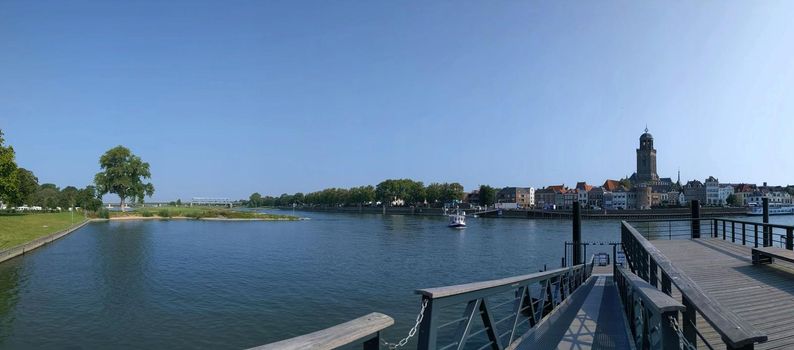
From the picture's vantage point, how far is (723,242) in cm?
1609

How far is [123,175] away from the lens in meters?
107

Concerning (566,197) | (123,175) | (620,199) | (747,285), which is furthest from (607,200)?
(747,285)

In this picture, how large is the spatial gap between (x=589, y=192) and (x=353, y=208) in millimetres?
92766

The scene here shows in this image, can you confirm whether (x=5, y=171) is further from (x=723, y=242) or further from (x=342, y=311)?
(x=723, y=242)

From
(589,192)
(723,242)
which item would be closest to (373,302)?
(723,242)

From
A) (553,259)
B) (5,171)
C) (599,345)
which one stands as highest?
(5,171)

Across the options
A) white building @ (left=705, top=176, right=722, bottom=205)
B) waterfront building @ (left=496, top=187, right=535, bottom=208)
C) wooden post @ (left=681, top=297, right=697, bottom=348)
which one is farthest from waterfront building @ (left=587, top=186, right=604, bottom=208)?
wooden post @ (left=681, top=297, right=697, bottom=348)

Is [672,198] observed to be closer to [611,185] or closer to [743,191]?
→ [611,185]

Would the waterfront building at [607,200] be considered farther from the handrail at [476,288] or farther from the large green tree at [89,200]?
the handrail at [476,288]

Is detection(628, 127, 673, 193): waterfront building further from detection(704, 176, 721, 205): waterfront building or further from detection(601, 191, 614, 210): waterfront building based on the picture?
detection(601, 191, 614, 210): waterfront building

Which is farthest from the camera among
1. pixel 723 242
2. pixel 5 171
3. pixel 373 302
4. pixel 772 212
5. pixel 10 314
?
pixel 772 212

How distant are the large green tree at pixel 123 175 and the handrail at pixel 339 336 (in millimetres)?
119022

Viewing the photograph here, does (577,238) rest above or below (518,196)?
below

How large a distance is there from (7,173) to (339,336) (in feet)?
192
